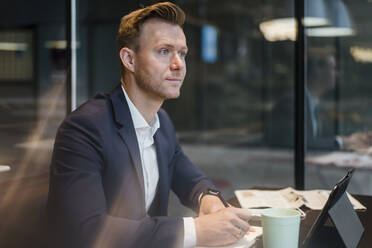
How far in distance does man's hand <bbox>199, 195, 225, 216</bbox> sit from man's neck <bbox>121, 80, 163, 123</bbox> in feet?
1.17

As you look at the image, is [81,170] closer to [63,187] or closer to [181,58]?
[63,187]

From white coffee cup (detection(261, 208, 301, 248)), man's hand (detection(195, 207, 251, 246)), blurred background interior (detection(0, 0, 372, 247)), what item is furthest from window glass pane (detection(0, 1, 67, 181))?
white coffee cup (detection(261, 208, 301, 248))

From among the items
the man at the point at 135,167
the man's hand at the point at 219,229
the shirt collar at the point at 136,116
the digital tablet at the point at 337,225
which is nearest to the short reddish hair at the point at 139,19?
the man at the point at 135,167

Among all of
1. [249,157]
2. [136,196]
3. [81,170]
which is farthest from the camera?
[249,157]

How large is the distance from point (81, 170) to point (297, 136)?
1991mm

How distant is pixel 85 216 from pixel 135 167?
31cm

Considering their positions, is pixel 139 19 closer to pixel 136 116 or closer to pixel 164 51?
pixel 164 51

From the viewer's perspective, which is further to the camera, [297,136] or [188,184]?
[297,136]

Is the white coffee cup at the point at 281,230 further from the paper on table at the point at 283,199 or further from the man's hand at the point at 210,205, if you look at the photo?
the paper on table at the point at 283,199

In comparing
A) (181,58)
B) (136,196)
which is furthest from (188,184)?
(181,58)

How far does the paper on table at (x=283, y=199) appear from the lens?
1758mm

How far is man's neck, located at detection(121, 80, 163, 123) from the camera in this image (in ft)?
5.21

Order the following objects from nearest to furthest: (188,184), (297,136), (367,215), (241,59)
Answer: (367,215) < (188,184) < (297,136) < (241,59)

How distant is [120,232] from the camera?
1178mm
